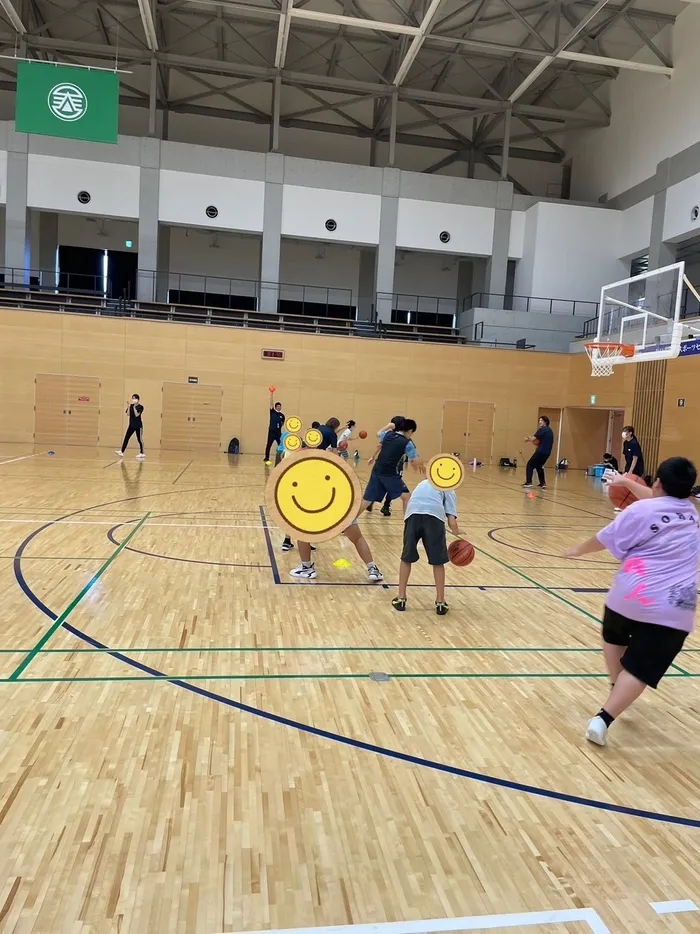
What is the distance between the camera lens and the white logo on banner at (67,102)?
15.3 meters

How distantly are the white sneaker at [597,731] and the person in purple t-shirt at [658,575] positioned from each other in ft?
0.48

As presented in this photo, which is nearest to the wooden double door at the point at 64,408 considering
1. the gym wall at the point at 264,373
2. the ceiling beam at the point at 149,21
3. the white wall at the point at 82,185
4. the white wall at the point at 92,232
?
the gym wall at the point at 264,373

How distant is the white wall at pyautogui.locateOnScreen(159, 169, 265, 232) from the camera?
24.5m

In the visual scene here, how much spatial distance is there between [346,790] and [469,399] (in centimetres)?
2230

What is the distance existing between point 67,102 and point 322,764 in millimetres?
17340

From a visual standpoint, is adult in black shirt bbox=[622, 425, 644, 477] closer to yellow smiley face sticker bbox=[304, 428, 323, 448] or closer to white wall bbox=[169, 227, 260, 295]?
yellow smiley face sticker bbox=[304, 428, 323, 448]

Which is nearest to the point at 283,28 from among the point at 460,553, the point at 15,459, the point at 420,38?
the point at 420,38

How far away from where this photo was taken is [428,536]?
556 centimetres

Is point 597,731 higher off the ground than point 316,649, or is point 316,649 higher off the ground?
point 597,731

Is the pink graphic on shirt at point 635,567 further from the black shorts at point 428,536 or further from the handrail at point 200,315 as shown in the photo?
the handrail at point 200,315

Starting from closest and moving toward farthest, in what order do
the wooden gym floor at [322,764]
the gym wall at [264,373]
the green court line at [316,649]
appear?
the wooden gym floor at [322,764]
the green court line at [316,649]
the gym wall at [264,373]

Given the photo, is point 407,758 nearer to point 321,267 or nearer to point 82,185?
point 82,185

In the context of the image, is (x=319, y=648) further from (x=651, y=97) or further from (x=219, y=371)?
(x=651, y=97)

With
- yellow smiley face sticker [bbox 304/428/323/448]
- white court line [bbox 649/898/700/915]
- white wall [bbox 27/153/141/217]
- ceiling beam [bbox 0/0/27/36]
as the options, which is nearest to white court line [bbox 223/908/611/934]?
white court line [bbox 649/898/700/915]
